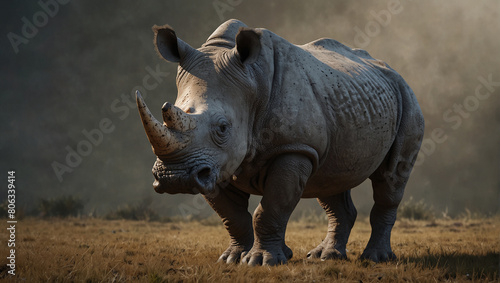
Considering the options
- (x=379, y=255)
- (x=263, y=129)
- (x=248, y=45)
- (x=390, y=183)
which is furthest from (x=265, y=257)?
(x=390, y=183)

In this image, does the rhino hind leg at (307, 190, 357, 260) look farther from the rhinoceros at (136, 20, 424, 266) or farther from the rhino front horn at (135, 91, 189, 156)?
the rhino front horn at (135, 91, 189, 156)

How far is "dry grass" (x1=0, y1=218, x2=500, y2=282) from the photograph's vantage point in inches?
163

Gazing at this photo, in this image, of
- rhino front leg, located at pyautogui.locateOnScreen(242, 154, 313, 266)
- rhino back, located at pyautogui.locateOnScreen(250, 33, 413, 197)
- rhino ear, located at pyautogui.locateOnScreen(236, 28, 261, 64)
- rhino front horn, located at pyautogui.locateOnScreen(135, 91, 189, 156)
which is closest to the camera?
→ rhino front horn, located at pyautogui.locateOnScreen(135, 91, 189, 156)

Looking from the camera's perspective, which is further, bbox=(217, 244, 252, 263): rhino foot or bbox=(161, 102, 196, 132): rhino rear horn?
bbox=(217, 244, 252, 263): rhino foot

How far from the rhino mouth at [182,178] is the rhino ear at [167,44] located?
1317 millimetres

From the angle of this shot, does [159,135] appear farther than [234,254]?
No

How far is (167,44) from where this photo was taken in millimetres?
5188

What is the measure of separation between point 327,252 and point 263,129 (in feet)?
6.96

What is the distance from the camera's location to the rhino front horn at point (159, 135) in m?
3.94

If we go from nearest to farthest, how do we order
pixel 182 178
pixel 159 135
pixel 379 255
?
pixel 159 135 → pixel 182 178 → pixel 379 255

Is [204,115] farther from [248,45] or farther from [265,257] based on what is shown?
[265,257]

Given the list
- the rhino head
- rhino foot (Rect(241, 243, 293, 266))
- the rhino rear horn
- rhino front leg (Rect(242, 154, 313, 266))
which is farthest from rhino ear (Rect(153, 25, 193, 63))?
rhino foot (Rect(241, 243, 293, 266))

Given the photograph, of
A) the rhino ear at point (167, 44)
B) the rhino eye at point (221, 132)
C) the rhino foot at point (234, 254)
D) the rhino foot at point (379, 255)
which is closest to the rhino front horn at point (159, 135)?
the rhino eye at point (221, 132)

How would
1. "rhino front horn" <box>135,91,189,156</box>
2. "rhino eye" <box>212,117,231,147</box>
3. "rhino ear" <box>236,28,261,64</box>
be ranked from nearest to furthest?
"rhino front horn" <box>135,91,189,156</box> < "rhino eye" <box>212,117,231,147</box> < "rhino ear" <box>236,28,261,64</box>
